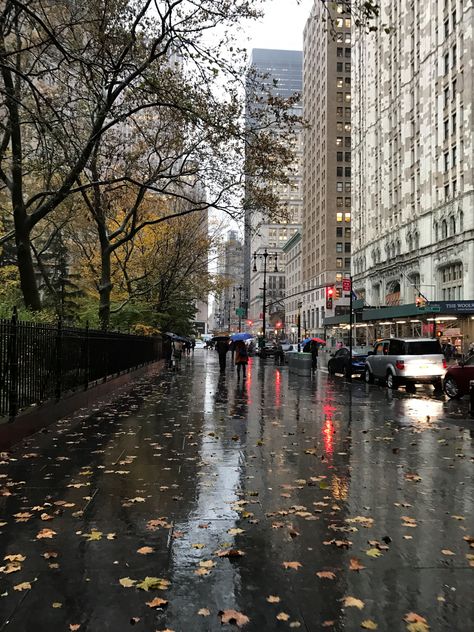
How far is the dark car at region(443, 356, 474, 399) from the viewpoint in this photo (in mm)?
15492

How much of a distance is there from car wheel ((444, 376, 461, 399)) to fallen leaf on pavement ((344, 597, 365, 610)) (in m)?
13.7

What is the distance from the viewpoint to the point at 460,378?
1565 centimetres

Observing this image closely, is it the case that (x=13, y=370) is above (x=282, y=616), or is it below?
above

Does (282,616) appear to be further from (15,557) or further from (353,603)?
(15,557)

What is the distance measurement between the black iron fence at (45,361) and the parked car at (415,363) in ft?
34.7

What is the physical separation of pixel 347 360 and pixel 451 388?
385 inches

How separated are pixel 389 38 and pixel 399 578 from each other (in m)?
75.4

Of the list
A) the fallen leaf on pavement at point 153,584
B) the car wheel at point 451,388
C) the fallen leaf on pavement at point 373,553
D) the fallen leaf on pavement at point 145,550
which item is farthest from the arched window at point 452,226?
the fallen leaf on pavement at point 153,584

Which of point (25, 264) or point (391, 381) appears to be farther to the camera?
point (391, 381)

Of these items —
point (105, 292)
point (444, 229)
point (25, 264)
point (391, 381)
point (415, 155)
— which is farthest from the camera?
point (415, 155)

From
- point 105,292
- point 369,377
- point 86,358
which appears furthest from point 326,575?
point 369,377

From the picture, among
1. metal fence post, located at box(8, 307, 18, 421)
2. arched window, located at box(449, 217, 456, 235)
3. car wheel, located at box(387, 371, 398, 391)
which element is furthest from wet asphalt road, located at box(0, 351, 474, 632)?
arched window, located at box(449, 217, 456, 235)

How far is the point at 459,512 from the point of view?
529cm

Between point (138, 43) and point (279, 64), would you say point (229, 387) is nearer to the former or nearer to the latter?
point (138, 43)
